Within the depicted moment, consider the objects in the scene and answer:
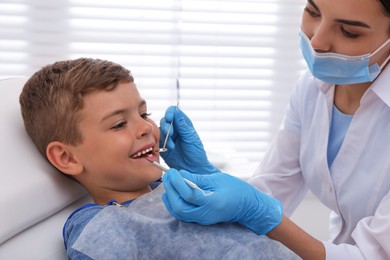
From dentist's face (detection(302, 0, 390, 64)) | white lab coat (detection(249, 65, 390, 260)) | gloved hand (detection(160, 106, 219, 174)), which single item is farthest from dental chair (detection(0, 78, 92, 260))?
dentist's face (detection(302, 0, 390, 64))

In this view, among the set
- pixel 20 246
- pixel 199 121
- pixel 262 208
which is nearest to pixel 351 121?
pixel 262 208

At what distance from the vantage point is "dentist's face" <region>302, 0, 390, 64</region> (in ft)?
5.13

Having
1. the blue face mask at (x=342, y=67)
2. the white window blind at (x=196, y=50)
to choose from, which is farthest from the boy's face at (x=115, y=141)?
the white window blind at (x=196, y=50)

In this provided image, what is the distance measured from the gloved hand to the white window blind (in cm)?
112

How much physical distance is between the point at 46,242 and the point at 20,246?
0.07 metres

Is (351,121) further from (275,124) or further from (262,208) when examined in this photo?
(275,124)

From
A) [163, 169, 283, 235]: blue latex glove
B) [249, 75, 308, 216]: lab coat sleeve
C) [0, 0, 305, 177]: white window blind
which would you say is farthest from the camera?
[0, 0, 305, 177]: white window blind

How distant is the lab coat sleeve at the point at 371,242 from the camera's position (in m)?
1.62

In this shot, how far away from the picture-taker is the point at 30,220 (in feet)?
5.12

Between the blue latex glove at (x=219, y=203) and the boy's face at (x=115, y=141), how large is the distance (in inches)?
6.9

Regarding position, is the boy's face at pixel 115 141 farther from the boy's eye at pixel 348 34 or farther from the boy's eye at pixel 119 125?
the boy's eye at pixel 348 34

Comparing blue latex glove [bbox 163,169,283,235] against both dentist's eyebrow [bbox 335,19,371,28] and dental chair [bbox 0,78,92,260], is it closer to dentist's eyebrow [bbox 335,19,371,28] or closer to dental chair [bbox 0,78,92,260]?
dental chair [bbox 0,78,92,260]

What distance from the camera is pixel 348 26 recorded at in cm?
160

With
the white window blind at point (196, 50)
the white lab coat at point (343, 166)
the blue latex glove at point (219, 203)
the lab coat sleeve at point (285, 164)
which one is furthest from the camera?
the white window blind at point (196, 50)
